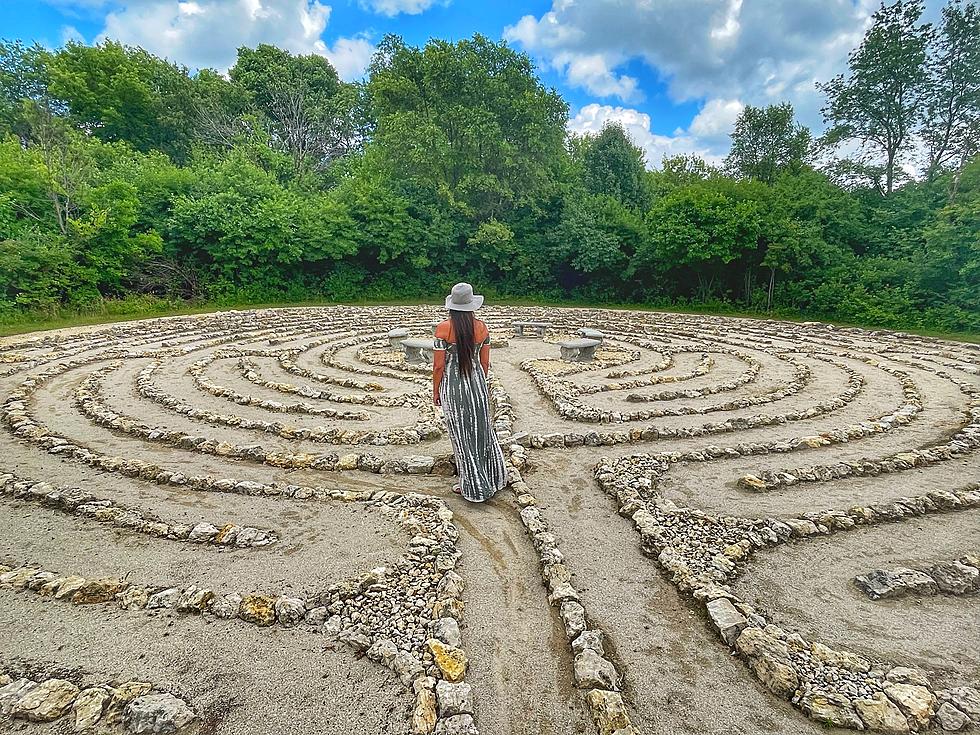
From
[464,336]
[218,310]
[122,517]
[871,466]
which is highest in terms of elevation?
[464,336]

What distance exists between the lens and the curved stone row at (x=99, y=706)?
3295 mm

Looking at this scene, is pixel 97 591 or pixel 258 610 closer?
pixel 258 610

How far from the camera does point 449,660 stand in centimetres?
382

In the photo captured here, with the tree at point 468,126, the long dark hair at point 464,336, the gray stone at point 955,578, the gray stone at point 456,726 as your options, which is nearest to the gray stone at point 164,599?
the gray stone at point 456,726

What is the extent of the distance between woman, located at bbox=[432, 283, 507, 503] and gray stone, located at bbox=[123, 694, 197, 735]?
140 inches

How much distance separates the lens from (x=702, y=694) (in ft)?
11.8

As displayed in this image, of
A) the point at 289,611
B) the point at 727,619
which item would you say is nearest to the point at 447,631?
the point at 289,611

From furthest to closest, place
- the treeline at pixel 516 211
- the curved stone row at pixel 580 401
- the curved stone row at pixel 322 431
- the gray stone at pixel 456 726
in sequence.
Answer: the treeline at pixel 516 211
the curved stone row at pixel 580 401
the curved stone row at pixel 322 431
the gray stone at pixel 456 726

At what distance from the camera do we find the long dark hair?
638cm

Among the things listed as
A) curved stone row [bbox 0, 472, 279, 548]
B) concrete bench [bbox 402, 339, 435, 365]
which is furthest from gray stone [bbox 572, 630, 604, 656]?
concrete bench [bbox 402, 339, 435, 365]

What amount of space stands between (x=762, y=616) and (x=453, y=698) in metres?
2.49

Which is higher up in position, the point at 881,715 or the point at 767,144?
the point at 767,144

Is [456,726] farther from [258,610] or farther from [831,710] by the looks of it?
[831,710]

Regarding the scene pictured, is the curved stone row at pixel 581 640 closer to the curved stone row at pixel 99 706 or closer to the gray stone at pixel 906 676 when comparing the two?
the gray stone at pixel 906 676
